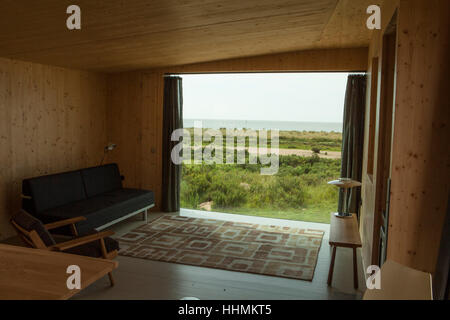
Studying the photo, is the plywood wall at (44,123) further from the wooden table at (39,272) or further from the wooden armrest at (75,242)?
the wooden table at (39,272)

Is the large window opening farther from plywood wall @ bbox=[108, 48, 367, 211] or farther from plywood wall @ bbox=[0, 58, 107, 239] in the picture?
plywood wall @ bbox=[0, 58, 107, 239]

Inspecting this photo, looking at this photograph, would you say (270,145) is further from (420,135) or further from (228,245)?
(420,135)

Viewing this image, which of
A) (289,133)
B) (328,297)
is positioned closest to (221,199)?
(289,133)

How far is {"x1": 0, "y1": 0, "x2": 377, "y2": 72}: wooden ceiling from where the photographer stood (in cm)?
306

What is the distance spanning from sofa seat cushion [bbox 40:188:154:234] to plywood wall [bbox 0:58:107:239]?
793 mm

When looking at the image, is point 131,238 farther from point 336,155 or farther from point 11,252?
point 336,155

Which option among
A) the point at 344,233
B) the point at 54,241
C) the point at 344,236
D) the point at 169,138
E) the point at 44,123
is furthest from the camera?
the point at 169,138

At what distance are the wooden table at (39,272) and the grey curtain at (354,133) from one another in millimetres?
4100

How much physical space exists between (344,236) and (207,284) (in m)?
1.43

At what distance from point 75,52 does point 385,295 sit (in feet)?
13.8

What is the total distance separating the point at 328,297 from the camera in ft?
11.4

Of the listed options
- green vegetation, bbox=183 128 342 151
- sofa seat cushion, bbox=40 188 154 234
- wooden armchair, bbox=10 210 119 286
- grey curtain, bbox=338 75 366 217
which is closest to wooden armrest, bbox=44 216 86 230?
wooden armchair, bbox=10 210 119 286

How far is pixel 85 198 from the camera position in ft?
17.7

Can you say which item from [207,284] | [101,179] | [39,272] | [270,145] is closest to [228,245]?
[207,284]
